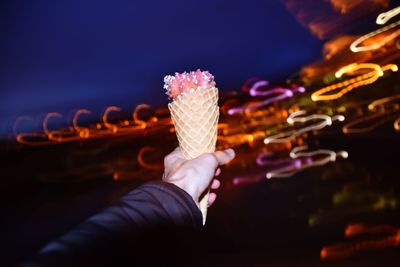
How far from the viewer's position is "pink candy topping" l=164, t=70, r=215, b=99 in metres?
2.15

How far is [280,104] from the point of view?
19.8 meters

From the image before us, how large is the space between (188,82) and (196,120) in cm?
24

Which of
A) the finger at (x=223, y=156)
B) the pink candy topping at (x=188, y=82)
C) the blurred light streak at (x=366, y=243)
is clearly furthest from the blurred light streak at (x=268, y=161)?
the pink candy topping at (x=188, y=82)

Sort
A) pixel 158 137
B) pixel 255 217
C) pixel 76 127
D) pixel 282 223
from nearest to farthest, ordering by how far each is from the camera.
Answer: pixel 282 223
pixel 255 217
pixel 76 127
pixel 158 137

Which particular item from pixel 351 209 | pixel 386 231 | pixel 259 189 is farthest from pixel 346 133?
pixel 386 231

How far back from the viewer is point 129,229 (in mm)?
1337

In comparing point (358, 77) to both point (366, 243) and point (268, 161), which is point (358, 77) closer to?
point (268, 161)

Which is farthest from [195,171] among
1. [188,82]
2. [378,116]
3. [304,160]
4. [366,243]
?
[378,116]

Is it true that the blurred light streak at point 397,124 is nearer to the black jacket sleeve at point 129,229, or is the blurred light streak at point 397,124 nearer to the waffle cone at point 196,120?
the waffle cone at point 196,120

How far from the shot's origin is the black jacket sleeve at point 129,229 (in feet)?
3.88

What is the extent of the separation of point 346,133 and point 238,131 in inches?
277

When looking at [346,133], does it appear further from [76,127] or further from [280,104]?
[76,127]

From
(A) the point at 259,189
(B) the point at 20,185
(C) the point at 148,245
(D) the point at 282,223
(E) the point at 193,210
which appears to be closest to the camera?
(C) the point at 148,245

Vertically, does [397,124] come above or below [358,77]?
below
